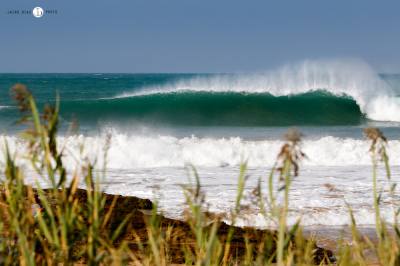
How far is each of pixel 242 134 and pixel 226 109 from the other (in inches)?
218

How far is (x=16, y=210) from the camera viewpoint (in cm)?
161

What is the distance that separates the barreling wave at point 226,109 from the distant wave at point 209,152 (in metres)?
6.33

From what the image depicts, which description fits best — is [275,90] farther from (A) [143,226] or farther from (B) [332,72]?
(A) [143,226]

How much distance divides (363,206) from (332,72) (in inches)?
904

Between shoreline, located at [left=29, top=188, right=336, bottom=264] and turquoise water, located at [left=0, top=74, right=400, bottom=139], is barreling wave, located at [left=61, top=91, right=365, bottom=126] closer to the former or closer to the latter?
turquoise water, located at [left=0, top=74, right=400, bottom=139]

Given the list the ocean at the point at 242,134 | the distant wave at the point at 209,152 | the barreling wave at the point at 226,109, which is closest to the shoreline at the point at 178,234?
the ocean at the point at 242,134

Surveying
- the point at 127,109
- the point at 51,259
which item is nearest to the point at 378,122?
the point at 127,109

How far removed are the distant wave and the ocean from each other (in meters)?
0.02

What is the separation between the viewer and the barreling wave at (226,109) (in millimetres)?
22109

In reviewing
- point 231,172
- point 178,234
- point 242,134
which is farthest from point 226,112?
point 178,234

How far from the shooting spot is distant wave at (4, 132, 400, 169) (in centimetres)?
1325

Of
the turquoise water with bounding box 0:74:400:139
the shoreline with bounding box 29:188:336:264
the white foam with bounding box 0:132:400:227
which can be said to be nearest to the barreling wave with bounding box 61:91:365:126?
the turquoise water with bounding box 0:74:400:139

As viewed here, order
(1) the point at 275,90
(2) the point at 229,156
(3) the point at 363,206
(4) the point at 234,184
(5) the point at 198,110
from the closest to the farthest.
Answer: (3) the point at 363,206, (4) the point at 234,184, (2) the point at 229,156, (5) the point at 198,110, (1) the point at 275,90

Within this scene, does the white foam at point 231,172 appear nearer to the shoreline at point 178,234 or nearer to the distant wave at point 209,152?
the distant wave at point 209,152
